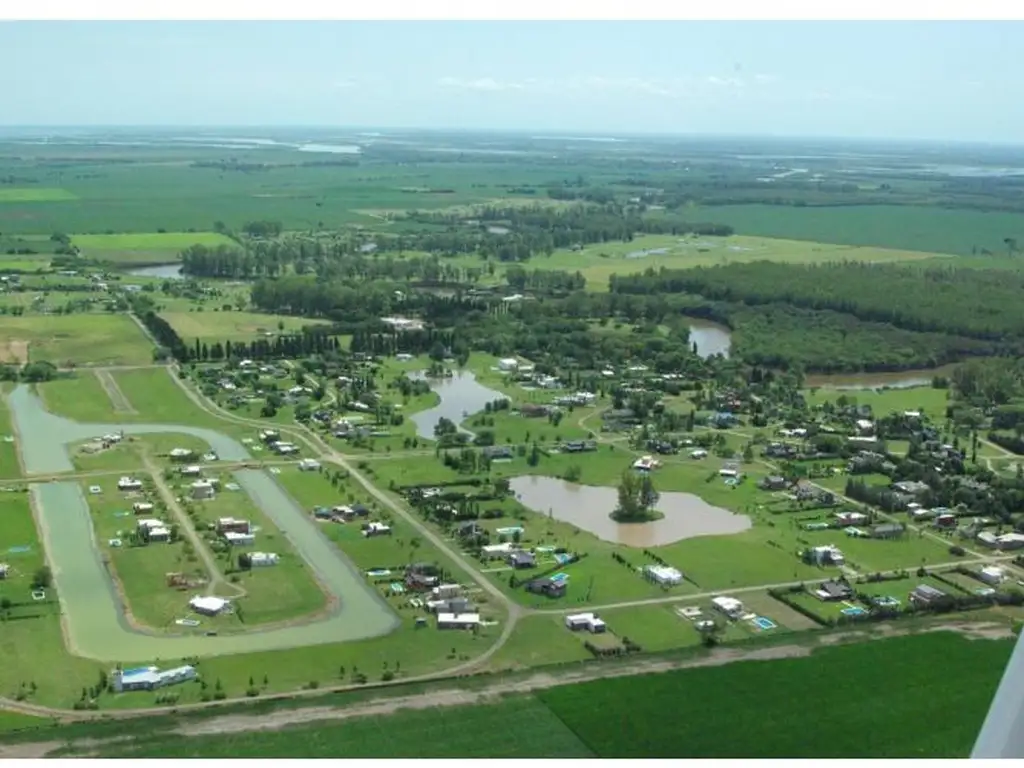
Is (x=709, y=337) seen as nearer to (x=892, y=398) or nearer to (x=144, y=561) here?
(x=892, y=398)

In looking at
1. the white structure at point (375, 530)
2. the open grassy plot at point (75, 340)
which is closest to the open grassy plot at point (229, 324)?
the open grassy plot at point (75, 340)

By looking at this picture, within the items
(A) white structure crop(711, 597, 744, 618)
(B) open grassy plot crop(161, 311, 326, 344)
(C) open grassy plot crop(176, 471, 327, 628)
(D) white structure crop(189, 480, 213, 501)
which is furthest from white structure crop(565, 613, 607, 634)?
(B) open grassy plot crop(161, 311, 326, 344)

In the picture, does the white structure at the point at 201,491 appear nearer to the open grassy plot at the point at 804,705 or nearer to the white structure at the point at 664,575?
the white structure at the point at 664,575

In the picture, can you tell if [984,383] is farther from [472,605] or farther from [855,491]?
[472,605]

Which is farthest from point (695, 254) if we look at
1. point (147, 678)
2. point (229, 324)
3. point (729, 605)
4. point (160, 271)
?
point (147, 678)

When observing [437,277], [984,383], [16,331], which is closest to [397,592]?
[984,383]

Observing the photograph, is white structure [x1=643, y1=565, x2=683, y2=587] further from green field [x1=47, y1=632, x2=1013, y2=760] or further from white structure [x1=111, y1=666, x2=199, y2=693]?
white structure [x1=111, y1=666, x2=199, y2=693]

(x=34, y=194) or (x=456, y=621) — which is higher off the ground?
(x=34, y=194)
